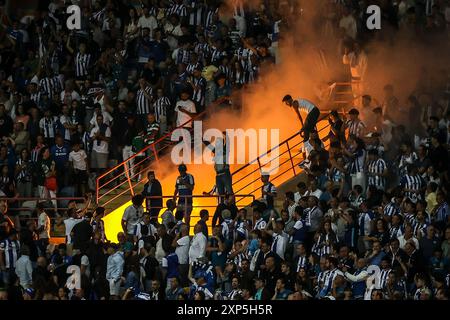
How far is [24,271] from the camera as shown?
24422 millimetres

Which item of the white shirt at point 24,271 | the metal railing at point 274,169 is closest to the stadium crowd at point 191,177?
the white shirt at point 24,271

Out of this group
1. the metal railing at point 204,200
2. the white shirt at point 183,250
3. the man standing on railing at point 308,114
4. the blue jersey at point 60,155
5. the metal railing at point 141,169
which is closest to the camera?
the white shirt at point 183,250

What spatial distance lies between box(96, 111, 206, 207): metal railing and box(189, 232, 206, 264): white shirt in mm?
3201

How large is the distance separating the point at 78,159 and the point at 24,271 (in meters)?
3.47

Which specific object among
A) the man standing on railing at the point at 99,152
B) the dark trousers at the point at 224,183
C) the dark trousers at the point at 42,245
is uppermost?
the man standing on railing at the point at 99,152

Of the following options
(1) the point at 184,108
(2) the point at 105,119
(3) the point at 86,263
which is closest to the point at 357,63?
(1) the point at 184,108

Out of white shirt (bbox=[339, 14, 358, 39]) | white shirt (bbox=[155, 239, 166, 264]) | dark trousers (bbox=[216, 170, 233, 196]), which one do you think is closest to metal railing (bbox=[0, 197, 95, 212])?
dark trousers (bbox=[216, 170, 233, 196])

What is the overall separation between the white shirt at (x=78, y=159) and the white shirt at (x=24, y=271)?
3.26 metres

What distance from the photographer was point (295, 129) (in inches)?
1118

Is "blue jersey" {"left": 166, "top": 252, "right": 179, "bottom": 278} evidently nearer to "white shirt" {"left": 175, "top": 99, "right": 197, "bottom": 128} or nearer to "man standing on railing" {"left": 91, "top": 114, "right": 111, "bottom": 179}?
"man standing on railing" {"left": 91, "top": 114, "right": 111, "bottom": 179}

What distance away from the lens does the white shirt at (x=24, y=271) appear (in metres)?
24.4

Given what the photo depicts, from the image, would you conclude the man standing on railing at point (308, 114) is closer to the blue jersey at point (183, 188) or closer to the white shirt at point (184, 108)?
the blue jersey at point (183, 188)

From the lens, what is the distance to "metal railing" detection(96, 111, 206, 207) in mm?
27438
